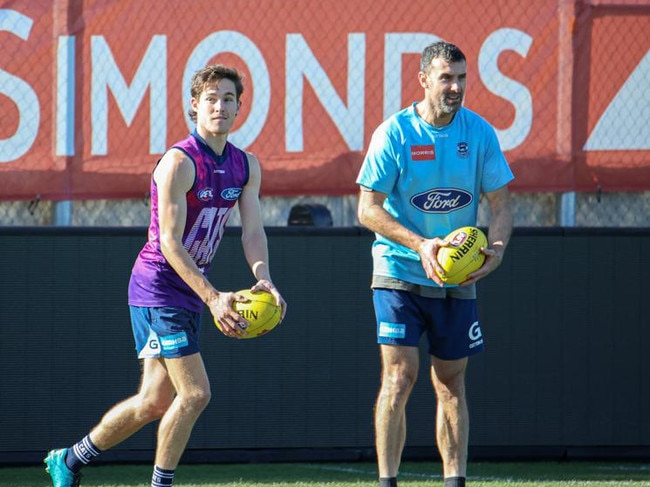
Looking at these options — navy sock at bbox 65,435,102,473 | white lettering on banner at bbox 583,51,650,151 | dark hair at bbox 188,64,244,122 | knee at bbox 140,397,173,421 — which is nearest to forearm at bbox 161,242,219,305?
knee at bbox 140,397,173,421

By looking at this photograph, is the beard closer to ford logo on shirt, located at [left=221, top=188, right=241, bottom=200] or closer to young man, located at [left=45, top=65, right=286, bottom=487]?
young man, located at [left=45, top=65, right=286, bottom=487]

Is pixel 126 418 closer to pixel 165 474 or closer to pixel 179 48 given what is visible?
pixel 165 474

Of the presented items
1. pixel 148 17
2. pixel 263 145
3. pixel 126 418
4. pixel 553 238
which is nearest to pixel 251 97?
pixel 263 145

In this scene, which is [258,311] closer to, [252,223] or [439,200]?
[252,223]

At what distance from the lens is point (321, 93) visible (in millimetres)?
8672

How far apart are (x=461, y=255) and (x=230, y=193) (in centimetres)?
119

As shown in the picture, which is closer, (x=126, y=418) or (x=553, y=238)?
(x=126, y=418)

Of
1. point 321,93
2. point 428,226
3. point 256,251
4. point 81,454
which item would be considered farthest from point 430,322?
point 321,93

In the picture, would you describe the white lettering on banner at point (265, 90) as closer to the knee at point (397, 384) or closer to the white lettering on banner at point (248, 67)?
the white lettering on banner at point (248, 67)

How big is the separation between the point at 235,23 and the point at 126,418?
11.4 ft

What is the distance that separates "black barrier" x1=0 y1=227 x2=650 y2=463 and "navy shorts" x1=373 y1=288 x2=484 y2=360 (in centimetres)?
211

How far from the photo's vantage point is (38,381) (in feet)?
27.0

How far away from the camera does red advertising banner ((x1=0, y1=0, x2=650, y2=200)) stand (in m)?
8.41

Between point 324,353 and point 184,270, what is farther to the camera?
point 324,353
